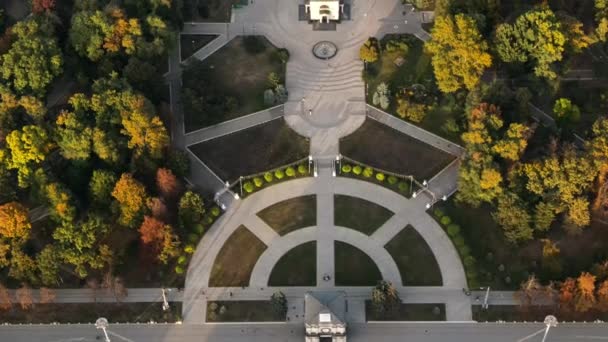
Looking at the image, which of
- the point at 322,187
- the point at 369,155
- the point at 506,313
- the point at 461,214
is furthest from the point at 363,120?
the point at 506,313

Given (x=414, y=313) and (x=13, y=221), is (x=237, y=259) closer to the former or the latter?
(x=414, y=313)

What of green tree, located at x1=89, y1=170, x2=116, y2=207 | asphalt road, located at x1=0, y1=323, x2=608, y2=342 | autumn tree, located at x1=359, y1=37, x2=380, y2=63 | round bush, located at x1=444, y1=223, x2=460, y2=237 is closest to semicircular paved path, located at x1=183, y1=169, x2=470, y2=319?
round bush, located at x1=444, y1=223, x2=460, y2=237

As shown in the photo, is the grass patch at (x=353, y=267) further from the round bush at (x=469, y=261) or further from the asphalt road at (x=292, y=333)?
the round bush at (x=469, y=261)

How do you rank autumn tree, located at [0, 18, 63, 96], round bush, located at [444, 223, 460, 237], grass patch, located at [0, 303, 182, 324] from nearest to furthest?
grass patch, located at [0, 303, 182, 324] → round bush, located at [444, 223, 460, 237] → autumn tree, located at [0, 18, 63, 96]

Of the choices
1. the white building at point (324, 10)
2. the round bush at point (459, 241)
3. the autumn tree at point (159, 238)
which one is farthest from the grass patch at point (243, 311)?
the white building at point (324, 10)

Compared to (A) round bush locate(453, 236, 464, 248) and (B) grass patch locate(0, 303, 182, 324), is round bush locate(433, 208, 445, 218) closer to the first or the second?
(A) round bush locate(453, 236, 464, 248)

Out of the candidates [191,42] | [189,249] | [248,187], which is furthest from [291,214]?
[191,42]

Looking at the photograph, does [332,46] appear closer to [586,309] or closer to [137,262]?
[137,262]
